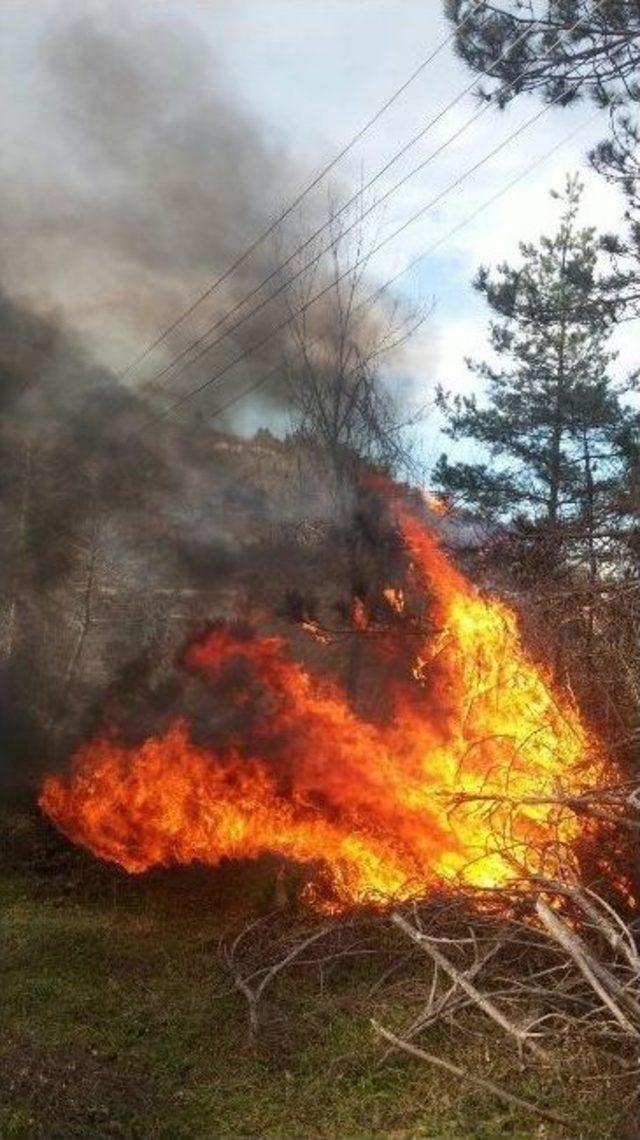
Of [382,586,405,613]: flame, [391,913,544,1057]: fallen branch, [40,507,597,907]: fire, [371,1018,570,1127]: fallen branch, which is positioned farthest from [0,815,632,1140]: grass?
[382,586,405,613]: flame

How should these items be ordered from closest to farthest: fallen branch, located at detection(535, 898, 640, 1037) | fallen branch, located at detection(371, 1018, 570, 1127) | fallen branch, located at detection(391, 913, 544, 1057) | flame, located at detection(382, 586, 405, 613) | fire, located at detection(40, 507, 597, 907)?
fallen branch, located at detection(371, 1018, 570, 1127)
fallen branch, located at detection(535, 898, 640, 1037)
fallen branch, located at detection(391, 913, 544, 1057)
fire, located at detection(40, 507, 597, 907)
flame, located at detection(382, 586, 405, 613)

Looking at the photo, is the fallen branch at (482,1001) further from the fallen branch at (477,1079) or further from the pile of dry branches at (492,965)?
the fallen branch at (477,1079)

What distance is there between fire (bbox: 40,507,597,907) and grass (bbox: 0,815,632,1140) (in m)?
0.92

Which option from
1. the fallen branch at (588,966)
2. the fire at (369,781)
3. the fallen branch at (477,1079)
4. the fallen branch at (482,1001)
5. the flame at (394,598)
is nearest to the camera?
the fallen branch at (477,1079)

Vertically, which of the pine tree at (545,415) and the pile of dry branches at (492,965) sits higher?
the pine tree at (545,415)

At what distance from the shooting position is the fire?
842cm

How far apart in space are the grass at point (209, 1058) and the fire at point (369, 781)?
0.92 metres

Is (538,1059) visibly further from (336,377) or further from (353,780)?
(336,377)

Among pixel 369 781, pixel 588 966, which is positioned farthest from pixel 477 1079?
pixel 369 781

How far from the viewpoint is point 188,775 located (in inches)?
393

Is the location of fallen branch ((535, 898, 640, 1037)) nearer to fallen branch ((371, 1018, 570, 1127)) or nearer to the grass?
the grass

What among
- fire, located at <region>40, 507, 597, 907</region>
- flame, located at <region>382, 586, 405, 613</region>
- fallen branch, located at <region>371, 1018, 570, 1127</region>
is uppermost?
flame, located at <region>382, 586, 405, 613</region>

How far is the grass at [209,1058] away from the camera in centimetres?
536

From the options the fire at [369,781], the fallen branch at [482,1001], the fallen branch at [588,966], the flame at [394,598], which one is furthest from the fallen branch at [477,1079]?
the flame at [394,598]
